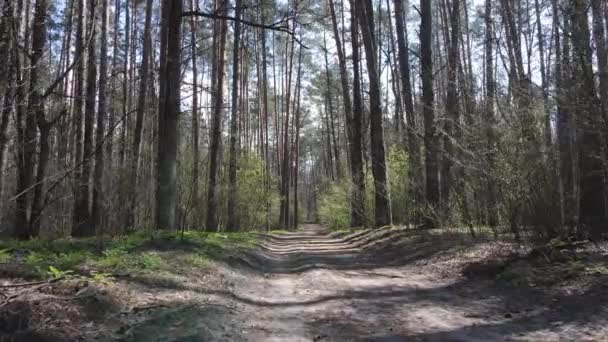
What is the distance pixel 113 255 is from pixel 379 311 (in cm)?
393

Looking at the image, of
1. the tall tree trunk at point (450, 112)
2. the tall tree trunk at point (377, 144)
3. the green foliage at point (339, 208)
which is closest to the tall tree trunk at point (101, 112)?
the tall tree trunk at point (450, 112)

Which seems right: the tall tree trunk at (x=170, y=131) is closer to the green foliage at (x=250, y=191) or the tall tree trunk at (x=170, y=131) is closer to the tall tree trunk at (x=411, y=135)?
the tall tree trunk at (x=411, y=135)

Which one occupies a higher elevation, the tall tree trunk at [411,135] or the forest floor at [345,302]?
the tall tree trunk at [411,135]

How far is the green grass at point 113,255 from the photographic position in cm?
554

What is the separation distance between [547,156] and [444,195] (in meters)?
6.13

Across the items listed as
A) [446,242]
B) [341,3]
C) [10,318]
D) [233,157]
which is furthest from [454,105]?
[341,3]

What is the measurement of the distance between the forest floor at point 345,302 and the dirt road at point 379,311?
0.01 meters

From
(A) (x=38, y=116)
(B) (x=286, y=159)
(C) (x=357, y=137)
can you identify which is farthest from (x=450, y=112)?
(B) (x=286, y=159)

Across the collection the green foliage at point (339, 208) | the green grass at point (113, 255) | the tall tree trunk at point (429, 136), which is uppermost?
the tall tree trunk at point (429, 136)

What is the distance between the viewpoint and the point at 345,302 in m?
5.93

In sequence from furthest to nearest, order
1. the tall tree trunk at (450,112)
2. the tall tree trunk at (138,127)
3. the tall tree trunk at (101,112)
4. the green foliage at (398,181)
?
the green foliage at (398,181) → the tall tree trunk at (101,112) → the tall tree trunk at (138,127) → the tall tree trunk at (450,112)

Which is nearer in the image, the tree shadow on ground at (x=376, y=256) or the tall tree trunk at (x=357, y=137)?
the tree shadow on ground at (x=376, y=256)

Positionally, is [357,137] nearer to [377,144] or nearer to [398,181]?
[377,144]

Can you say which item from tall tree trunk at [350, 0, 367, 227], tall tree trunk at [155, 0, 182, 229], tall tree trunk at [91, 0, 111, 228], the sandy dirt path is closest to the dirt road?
the sandy dirt path
